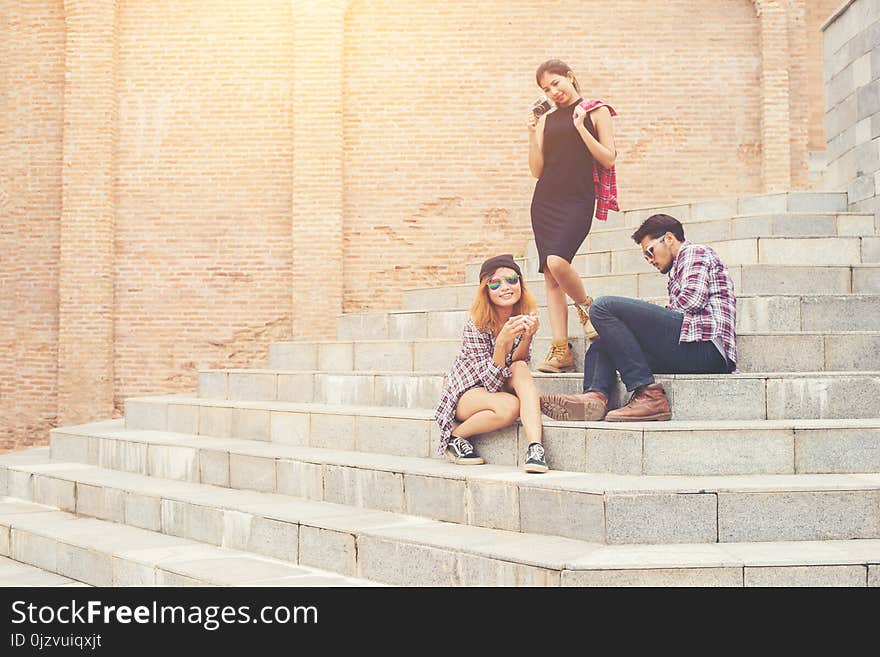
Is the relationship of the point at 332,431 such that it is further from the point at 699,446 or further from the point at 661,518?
the point at 661,518

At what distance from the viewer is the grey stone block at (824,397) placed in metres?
5.04

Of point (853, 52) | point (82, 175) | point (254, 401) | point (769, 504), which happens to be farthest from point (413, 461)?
point (82, 175)

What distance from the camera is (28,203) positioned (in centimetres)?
1155

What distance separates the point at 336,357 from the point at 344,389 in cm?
91

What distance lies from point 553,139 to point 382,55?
639 cm

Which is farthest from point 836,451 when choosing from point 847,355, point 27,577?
point 27,577

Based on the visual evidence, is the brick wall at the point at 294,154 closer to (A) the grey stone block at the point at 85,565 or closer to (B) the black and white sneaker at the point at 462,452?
(A) the grey stone block at the point at 85,565

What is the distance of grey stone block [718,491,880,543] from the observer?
400 cm

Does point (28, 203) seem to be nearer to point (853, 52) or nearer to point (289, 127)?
point (289, 127)

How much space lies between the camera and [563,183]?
18.5ft

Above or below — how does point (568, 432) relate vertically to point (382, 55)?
below

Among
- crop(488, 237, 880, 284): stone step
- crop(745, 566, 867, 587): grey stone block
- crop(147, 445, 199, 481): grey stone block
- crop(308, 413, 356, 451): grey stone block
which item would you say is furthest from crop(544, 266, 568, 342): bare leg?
crop(147, 445, 199, 481): grey stone block

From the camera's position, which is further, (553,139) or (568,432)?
(553,139)
